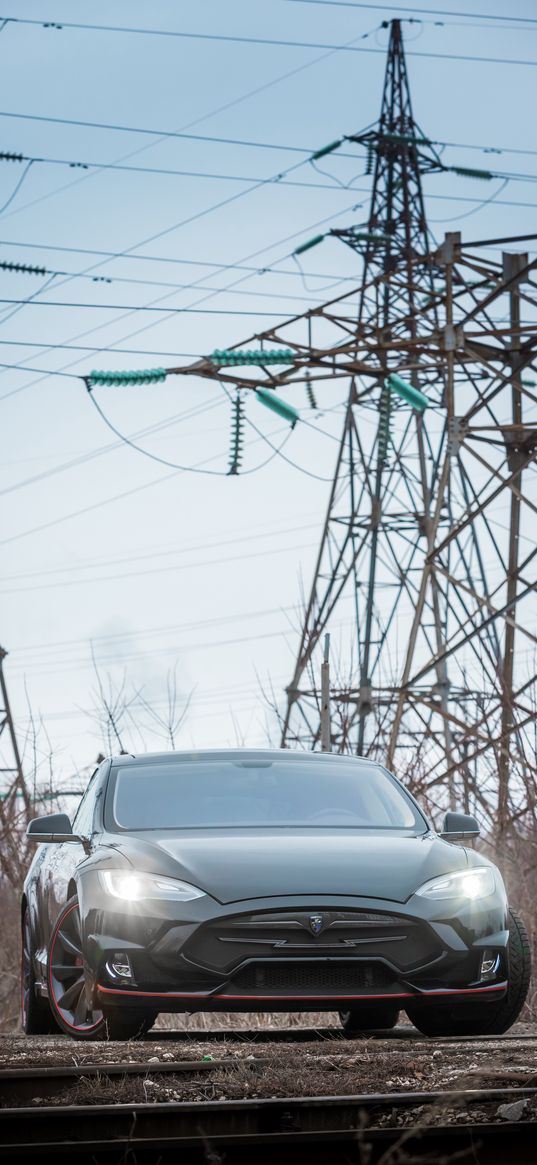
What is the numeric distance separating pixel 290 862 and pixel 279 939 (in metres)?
0.37

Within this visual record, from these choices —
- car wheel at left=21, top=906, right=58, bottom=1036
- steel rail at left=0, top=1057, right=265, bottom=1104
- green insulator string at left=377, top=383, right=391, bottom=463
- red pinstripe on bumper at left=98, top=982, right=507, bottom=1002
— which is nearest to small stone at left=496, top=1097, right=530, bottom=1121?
steel rail at left=0, top=1057, right=265, bottom=1104

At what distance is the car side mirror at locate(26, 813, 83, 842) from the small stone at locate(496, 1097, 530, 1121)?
3.59 metres

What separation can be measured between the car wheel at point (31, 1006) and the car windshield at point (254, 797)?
119 cm

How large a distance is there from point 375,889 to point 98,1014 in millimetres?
1334

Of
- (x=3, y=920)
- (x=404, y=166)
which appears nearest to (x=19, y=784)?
(x=3, y=920)

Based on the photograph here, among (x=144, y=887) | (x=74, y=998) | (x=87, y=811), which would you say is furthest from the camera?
(x=87, y=811)

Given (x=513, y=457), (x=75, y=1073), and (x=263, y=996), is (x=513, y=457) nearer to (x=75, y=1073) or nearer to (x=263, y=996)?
(x=263, y=996)

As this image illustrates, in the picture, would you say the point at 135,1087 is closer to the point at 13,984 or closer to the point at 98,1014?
the point at 98,1014

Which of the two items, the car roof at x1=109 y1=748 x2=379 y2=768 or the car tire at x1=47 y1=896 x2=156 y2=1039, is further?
the car roof at x1=109 y1=748 x2=379 y2=768

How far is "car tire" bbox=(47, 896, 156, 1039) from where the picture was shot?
681 cm

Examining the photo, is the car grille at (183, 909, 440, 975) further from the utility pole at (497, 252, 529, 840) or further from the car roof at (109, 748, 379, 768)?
the utility pole at (497, 252, 529, 840)

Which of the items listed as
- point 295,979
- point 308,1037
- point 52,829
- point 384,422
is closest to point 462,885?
point 295,979

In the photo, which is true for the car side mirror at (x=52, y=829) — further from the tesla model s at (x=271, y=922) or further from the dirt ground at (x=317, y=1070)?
the dirt ground at (x=317, y=1070)

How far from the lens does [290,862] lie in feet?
22.2
